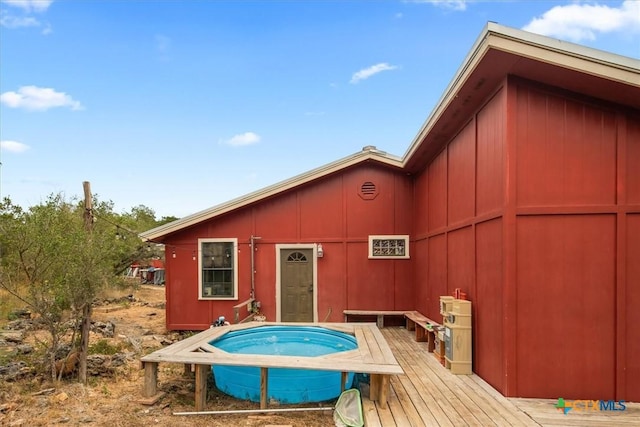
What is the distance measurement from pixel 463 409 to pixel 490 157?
8.94 ft

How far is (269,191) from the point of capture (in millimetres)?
8305

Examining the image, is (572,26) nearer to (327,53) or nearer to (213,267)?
(327,53)

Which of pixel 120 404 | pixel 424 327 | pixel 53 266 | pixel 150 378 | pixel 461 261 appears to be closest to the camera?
pixel 120 404

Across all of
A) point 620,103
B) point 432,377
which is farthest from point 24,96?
point 620,103

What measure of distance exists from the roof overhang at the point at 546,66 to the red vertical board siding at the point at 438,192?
2091mm

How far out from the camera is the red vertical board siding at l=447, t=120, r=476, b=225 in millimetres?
5035

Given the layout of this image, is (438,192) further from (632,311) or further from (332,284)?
(632,311)

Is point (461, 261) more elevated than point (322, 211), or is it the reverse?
point (322, 211)

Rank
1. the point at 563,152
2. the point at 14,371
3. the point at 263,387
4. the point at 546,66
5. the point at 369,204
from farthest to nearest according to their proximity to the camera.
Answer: the point at 369,204, the point at 14,371, the point at 263,387, the point at 563,152, the point at 546,66

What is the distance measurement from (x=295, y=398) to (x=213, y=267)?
16.1 feet

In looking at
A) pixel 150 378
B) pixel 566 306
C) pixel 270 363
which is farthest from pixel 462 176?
pixel 150 378

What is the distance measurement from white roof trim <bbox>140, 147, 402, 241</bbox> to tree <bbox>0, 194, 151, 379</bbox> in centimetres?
308

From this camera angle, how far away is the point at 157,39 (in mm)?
11609

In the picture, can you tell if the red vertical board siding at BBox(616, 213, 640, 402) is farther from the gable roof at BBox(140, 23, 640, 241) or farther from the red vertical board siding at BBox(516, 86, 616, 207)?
the gable roof at BBox(140, 23, 640, 241)
